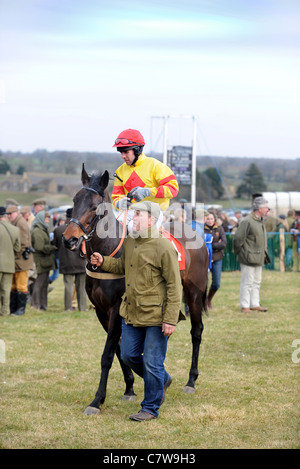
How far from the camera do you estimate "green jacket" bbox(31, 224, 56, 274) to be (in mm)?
13328

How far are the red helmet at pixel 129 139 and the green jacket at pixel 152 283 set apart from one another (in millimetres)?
918

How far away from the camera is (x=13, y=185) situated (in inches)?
971

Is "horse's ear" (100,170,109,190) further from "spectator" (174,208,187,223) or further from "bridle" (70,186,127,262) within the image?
"spectator" (174,208,187,223)

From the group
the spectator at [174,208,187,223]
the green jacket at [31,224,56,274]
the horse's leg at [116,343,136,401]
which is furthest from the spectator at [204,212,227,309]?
the horse's leg at [116,343,136,401]

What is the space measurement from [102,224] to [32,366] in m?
2.90

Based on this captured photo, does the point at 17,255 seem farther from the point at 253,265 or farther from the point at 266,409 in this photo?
the point at 266,409

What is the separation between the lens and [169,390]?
7.38 meters

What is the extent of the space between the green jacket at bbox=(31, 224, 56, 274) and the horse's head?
7.08m

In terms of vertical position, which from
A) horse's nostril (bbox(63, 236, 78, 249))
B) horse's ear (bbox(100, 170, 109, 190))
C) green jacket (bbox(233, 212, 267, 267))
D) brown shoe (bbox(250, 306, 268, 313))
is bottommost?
brown shoe (bbox(250, 306, 268, 313))

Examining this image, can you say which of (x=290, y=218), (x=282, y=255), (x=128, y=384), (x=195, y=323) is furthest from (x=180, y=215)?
(x=290, y=218)

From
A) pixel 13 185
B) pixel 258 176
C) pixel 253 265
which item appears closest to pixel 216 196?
pixel 258 176

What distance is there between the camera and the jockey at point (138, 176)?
6.38 meters

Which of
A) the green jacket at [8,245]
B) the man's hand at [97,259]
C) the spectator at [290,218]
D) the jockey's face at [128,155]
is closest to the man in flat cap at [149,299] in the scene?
the man's hand at [97,259]

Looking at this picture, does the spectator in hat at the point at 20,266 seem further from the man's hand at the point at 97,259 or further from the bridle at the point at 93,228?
the man's hand at the point at 97,259
